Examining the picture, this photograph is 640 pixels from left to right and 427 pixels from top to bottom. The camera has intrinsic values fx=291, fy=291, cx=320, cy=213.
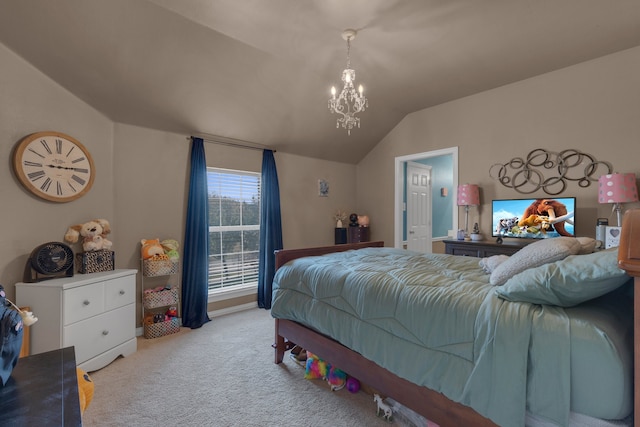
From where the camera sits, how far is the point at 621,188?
Answer: 2.54 m

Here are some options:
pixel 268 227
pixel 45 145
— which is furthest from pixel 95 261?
pixel 268 227

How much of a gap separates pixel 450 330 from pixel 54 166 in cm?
311

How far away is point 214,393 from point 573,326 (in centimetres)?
203

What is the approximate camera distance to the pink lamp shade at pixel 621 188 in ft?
8.26

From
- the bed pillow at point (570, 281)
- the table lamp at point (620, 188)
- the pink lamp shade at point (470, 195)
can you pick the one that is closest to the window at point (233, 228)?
the pink lamp shade at point (470, 195)

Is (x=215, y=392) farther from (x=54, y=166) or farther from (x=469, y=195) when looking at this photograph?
(x=469, y=195)

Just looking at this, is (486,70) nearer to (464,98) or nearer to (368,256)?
(464,98)

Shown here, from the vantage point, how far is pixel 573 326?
1.00 m

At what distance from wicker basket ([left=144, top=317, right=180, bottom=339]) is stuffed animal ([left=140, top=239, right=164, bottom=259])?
26.9 inches

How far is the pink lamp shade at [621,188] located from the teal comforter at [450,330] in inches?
63.6

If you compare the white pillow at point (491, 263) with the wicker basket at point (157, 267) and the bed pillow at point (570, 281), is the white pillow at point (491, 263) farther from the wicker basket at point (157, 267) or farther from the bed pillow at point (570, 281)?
the wicker basket at point (157, 267)

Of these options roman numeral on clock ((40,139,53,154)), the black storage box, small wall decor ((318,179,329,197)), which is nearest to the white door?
small wall decor ((318,179,329,197))

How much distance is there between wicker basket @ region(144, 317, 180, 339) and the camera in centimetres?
290

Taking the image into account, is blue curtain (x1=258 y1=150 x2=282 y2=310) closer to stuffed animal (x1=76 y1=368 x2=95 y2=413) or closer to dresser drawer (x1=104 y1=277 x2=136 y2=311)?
dresser drawer (x1=104 y1=277 x2=136 y2=311)
